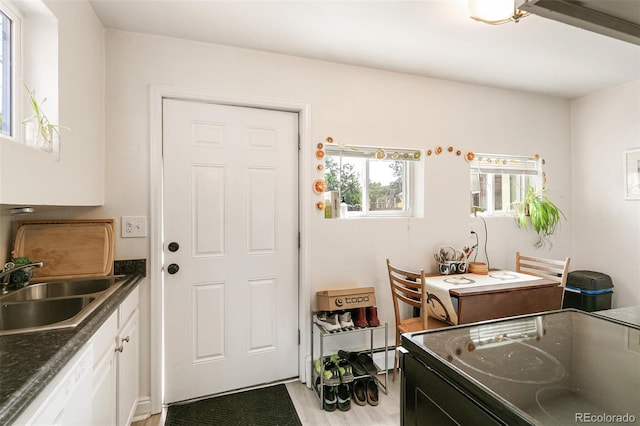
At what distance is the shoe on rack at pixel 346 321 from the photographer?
2.28m

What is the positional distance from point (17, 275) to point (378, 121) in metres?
2.50

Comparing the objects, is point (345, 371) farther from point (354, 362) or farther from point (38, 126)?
point (38, 126)

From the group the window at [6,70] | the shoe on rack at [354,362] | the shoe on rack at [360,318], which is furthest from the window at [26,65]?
the shoe on rack at [354,362]

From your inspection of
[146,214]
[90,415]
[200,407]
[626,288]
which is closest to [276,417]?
[200,407]

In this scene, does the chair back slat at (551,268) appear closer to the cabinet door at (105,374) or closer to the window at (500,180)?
the window at (500,180)

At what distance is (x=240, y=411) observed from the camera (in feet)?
6.72

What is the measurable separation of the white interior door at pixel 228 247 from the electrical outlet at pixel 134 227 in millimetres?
126

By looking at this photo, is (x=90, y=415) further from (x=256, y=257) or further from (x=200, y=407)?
(x=256, y=257)

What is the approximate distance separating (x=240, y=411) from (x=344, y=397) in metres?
0.69

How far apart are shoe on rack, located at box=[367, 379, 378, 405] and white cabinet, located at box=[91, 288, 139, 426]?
4.88 feet

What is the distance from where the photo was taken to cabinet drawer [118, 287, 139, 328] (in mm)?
1582

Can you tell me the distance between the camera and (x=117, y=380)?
1557 mm

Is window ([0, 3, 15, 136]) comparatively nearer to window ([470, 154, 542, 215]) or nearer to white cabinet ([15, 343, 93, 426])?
white cabinet ([15, 343, 93, 426])

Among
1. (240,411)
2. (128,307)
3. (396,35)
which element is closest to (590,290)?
(396,35)
